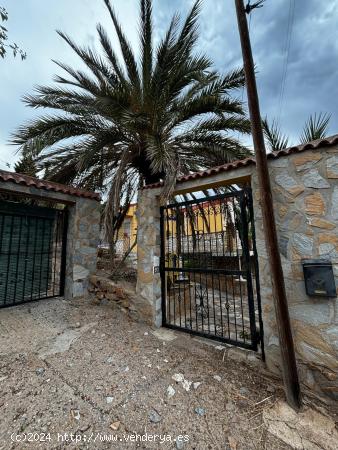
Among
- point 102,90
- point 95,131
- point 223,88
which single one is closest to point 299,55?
point 223,88

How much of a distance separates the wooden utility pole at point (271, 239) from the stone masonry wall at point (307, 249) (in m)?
0.35

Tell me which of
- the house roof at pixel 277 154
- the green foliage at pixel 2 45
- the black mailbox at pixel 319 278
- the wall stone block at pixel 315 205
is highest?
the green foliage at pixel 2 45

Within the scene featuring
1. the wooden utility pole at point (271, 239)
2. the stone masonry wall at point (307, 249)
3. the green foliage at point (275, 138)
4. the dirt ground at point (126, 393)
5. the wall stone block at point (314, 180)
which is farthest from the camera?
the green foliage at point (275, 138)

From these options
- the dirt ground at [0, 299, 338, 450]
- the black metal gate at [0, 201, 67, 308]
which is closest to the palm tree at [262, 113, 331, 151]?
the dirt ground at [0, 299, 338, 450]

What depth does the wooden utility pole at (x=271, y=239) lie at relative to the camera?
2141 mm

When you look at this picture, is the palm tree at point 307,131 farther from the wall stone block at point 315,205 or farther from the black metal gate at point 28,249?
the black metal gate at point 28,249

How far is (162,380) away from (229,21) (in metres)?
4.87

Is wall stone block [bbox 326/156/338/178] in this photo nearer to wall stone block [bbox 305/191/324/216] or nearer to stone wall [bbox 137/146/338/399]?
stone wall [bbox 137/146/338/399]

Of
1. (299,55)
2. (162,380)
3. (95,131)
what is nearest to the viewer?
(162,380)

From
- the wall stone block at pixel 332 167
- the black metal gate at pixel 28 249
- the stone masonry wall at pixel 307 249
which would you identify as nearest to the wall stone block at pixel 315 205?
the stone masonry wall at pixel 307 249

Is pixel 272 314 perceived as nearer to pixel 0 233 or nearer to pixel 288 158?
pixel 288 158

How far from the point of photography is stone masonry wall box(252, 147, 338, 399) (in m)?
2.25

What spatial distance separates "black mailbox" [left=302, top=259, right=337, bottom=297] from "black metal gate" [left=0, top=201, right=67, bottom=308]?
4939 mm

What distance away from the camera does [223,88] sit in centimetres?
470
